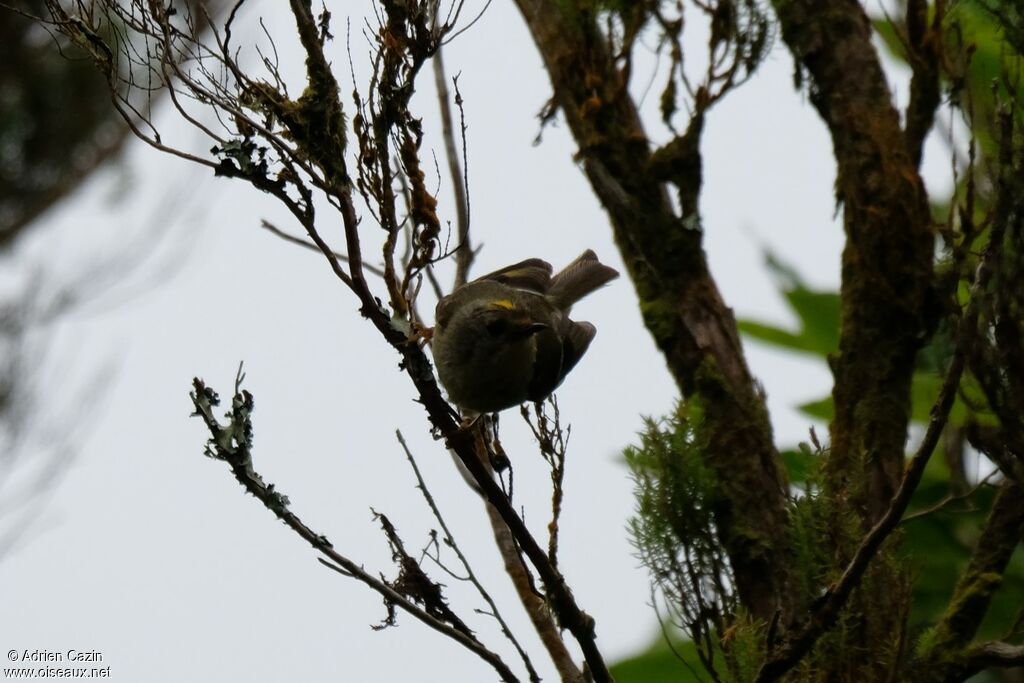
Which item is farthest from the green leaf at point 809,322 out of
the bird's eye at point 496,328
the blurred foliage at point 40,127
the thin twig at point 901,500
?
the blurred foliage at point 40,127

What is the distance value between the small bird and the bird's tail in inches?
16.0

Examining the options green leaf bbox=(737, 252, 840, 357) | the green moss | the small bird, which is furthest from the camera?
green leaf bbox=(737, 252, 840, 357)

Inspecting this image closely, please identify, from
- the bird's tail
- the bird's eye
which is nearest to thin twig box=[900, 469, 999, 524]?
the bird's eye

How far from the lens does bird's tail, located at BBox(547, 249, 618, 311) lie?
4848 mm

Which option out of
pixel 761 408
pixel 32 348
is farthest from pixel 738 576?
pixel 32 348

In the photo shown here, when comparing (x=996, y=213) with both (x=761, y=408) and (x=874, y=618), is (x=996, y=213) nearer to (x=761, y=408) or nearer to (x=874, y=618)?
(x=874, y=618)

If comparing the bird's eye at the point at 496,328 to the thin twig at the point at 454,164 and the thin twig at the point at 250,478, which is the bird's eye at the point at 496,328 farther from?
the thin twig at the point at 250,478

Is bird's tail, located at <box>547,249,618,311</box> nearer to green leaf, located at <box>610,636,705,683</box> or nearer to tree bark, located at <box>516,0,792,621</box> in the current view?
tree bark, located at <box>516,0,792,621</box>

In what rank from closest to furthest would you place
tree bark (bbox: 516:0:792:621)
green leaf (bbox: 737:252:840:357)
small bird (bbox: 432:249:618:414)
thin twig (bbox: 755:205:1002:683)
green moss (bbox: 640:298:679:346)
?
thin twig (bbox: 755:205:1002:683) < small bird (bbox: 432:249:618:414) < tree bark (bbox: 516:0:792:621) < green moss (bbox: 640:298:679:346) < green leaf (bbox: 737:252:840:357)

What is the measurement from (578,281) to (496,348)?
1.10m

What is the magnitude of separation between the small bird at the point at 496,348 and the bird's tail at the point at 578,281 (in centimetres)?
41

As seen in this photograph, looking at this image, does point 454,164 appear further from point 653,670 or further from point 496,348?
point 653,670

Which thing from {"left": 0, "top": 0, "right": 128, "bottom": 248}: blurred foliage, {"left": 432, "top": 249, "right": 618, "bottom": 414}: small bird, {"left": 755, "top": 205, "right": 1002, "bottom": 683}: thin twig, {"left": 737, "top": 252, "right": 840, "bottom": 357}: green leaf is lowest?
{"left": 755, "top": 205, "right": 1002, "bottom": 683}: thin twig

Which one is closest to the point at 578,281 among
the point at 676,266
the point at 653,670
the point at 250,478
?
the point at 676,266
